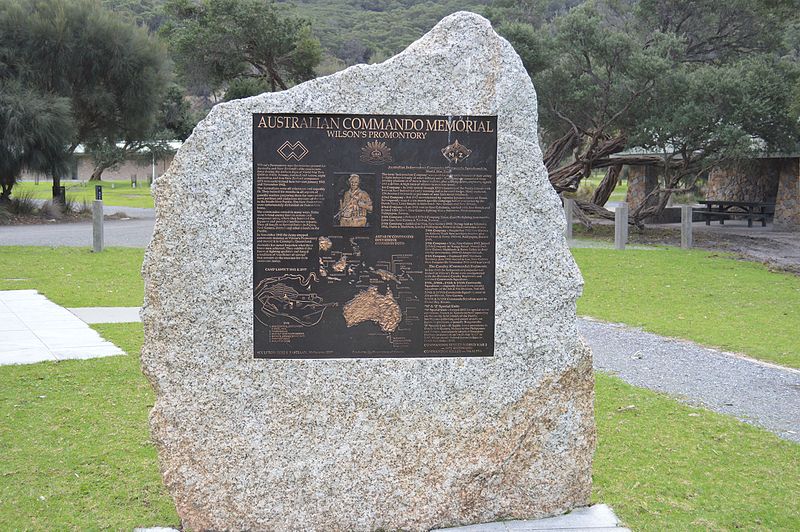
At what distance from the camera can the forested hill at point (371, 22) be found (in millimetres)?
68250

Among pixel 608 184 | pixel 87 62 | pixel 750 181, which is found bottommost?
pixel 608 184

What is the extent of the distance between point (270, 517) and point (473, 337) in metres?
1.57

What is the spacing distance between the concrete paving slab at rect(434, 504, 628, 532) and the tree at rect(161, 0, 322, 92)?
28.5 metres

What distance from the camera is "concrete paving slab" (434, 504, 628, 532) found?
502 cm

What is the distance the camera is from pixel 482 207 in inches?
199

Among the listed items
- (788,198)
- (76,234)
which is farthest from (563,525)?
(788,198)

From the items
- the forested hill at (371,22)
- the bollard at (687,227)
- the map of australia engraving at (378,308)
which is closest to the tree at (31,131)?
the bollard at (687,227)

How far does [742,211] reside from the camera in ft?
103

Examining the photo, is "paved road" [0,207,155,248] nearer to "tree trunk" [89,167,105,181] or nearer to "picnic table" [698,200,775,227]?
"picnic table" [698,200,775,227]

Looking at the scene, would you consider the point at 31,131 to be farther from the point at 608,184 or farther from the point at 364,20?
the point at 364,20

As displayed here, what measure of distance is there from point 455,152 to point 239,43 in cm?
2871

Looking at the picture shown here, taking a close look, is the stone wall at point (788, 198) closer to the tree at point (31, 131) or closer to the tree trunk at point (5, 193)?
the tree at point (31, 131)

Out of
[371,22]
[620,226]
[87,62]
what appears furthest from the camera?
[371,22]

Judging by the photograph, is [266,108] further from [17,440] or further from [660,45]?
[660,45]
